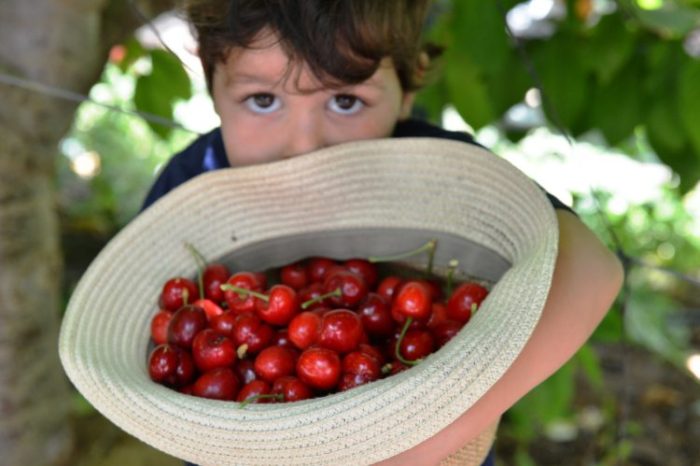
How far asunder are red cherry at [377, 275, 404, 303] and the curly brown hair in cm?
22

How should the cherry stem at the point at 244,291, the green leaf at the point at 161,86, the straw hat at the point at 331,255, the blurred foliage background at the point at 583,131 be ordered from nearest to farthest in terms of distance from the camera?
1. the straw hat at the point at 331,255
2. the cherry stem at the point at 244,291
3. the blurred foliage background at the point at 583,131
4. the green leaf at the point at 161,86

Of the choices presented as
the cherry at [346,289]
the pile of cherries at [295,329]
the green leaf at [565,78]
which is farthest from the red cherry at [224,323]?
the green leaf at [565,78]

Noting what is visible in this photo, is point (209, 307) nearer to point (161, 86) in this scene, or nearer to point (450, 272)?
point (450, 272)

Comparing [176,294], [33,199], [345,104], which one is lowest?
[33,199]

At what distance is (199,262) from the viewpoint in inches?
34.7

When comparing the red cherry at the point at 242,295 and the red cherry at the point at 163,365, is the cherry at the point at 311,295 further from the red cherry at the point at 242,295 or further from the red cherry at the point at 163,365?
the red cherry at the point at 163,365

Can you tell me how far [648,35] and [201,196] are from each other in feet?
2.20

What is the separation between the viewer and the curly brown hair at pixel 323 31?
2.65ft

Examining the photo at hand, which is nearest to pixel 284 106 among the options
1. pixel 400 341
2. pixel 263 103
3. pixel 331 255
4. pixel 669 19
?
pixel 263 103

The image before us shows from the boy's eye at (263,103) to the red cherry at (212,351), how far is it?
0.25 m

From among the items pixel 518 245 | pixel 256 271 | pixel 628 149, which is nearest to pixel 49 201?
pixel 256 271

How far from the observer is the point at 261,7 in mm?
824

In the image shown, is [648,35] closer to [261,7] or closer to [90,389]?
[261,7]

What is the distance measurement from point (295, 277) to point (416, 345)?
21 cm
